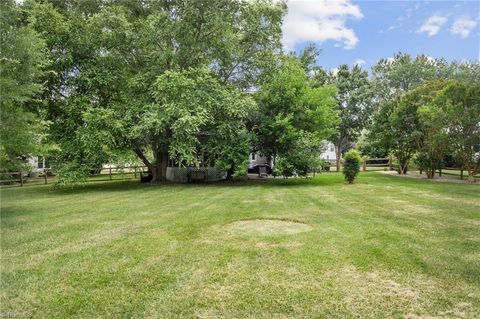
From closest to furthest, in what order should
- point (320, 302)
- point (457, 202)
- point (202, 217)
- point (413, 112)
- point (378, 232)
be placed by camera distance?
point (320, 302) < point (378, 232) < point (202, 217) < point (457, 202) < point (413, 112)

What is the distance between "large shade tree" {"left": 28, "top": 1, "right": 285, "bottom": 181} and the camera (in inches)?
555

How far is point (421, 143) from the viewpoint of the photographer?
19.0 metres

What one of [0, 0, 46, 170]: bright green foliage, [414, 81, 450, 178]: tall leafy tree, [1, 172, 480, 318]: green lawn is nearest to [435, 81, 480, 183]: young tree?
[414, 81, 450, 178]: tall leafy tree

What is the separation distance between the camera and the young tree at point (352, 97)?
2966 cm

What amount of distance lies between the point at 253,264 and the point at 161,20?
13.7m

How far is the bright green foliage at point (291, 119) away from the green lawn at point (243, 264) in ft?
25.0

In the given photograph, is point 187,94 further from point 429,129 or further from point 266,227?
point 429,129

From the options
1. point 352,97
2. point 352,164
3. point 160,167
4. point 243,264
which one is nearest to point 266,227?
point 243,264

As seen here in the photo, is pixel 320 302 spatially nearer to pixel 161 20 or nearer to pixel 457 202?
pixel 457 202

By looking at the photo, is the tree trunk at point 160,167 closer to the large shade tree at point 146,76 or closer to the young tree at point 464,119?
the large shade tree at point 146,76

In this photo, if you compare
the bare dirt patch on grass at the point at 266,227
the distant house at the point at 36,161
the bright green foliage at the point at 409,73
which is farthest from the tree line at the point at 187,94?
the bright green foliage at the point at 409,73

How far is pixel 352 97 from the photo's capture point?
2945cm

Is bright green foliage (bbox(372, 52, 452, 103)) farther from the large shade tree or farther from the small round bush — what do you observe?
the large shade tree

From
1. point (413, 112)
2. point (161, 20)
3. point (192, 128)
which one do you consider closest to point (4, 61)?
point (192, 128)
